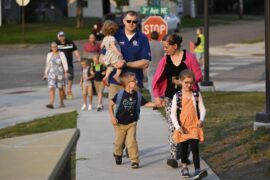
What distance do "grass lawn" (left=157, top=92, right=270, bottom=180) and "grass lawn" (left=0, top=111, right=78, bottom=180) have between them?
2.50 m

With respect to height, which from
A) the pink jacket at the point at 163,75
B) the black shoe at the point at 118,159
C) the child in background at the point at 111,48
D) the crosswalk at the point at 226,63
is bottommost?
the crosswalk at the point at 226,63

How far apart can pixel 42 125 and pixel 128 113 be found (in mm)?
4592

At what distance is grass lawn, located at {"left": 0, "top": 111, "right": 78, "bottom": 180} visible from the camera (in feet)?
43.5

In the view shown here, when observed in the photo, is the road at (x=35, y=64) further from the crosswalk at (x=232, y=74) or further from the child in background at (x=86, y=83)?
the child in background at (x=86, y=83)

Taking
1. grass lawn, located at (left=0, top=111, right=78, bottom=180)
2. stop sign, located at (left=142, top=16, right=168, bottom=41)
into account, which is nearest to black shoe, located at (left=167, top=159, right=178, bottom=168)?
grass lawn, located at (left=0, top=111, right=78, bottom=180)

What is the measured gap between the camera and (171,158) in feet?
32.6

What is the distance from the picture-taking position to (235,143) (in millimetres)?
11305

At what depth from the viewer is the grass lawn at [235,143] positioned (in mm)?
9617

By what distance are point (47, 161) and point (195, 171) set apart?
3954 millimetres

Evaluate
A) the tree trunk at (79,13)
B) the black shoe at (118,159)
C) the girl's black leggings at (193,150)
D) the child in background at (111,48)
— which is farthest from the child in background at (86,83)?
the tree trunk at (79,13)

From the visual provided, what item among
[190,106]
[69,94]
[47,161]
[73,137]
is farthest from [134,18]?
[69,94]

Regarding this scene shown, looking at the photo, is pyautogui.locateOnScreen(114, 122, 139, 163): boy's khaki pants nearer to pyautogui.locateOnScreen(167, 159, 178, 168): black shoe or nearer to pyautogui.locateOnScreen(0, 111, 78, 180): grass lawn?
pyautogui.locateOnScreen(167, 159, 178, 168): black shoe

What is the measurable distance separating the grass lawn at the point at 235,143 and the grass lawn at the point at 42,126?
98.4 inches

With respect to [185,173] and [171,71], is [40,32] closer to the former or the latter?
[171,71]
